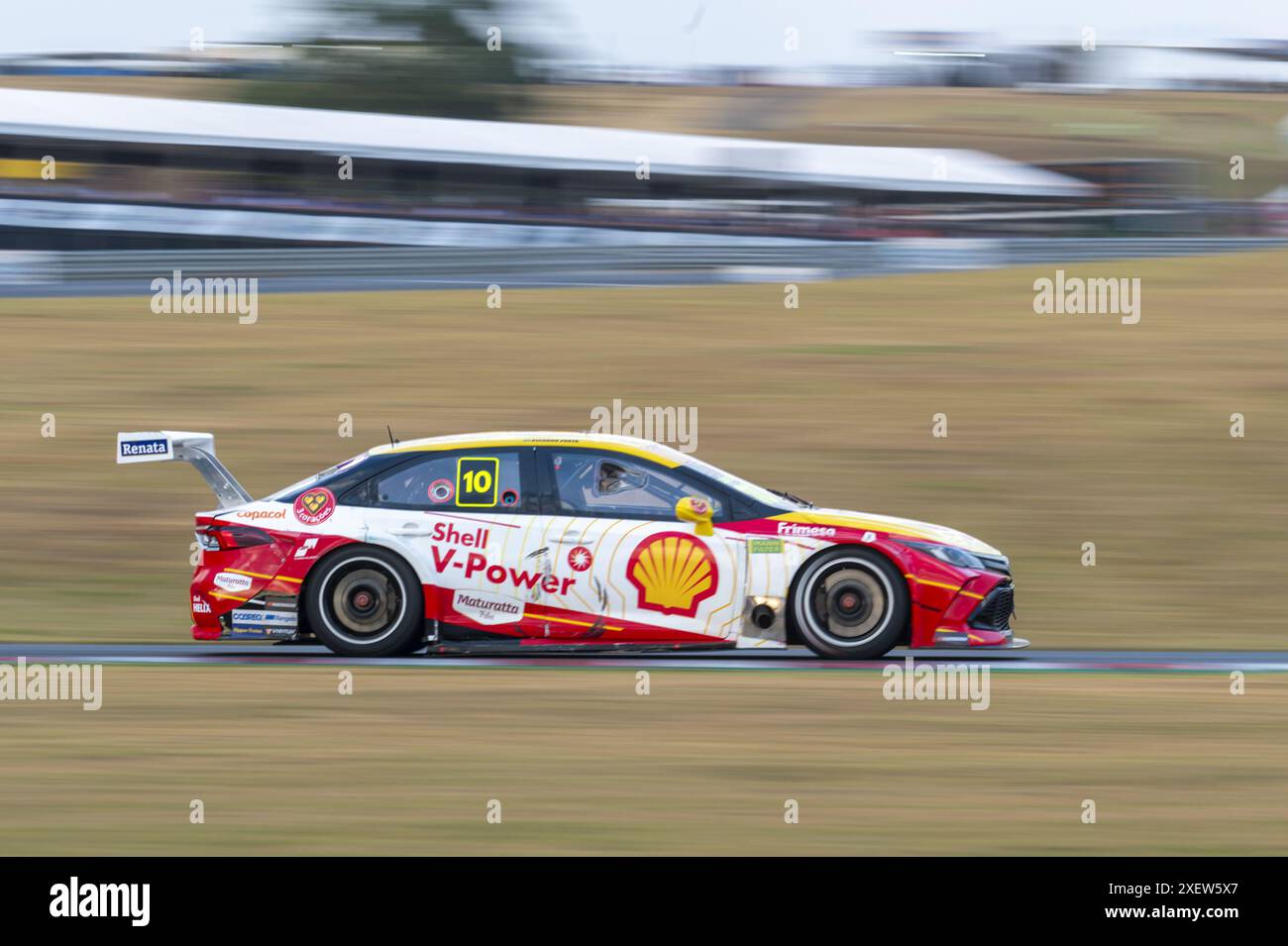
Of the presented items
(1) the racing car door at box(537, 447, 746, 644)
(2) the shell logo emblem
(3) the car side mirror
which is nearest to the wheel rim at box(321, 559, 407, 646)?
(1) the racing car door at box(537, 447, 746, 644)

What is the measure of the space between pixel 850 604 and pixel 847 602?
2 cm

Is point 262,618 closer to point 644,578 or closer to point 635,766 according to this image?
point 644,578

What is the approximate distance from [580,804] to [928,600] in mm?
3757

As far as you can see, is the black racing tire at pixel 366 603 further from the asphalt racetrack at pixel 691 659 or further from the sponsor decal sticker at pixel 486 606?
the sponsor decal sticker at pixel 486 606

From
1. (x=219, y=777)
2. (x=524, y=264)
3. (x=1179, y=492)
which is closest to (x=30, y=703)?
(x=219, y=777)

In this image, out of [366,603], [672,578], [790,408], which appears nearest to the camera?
[672,578]

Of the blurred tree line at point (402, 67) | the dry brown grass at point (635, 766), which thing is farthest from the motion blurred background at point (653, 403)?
the blurred tree line at point (402, 67)

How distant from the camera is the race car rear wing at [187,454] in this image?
10.7 m

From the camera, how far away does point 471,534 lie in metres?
10.1

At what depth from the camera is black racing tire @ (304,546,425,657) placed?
1013 centimetres

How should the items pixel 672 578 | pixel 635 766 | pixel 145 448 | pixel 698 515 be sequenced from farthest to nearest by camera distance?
pixel 145 448 < pixel 698 515 < pixel 672 578 < pixel 635 766

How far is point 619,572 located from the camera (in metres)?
9.97

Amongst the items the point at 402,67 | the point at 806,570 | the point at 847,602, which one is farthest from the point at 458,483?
the point at 402,67

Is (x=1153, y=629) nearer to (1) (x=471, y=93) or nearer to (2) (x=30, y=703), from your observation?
(2) (x=30, y=703)
